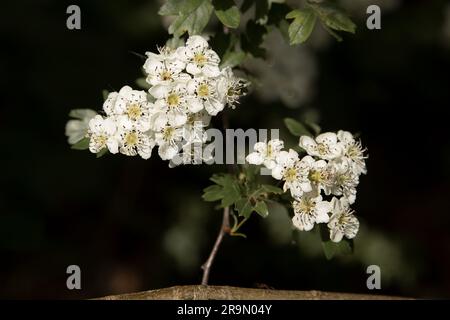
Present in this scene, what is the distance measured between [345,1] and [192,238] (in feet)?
5.06

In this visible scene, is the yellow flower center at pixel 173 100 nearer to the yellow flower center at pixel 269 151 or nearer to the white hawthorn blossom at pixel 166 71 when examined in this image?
the white hawthorn blossom at pixel 166 71

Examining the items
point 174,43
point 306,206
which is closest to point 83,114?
point 174,43

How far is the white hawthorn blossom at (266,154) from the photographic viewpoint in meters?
2.32

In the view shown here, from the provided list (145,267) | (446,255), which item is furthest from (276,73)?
(446,255)

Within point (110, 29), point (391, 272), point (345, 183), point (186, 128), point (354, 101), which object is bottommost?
point (391, 272)

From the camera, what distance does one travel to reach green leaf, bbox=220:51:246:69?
248 centimetres

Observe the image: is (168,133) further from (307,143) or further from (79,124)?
(79,124)

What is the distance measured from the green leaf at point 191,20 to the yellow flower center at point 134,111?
306mm

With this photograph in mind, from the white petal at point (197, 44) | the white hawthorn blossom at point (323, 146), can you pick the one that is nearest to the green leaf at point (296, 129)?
the white hawthorn blossom at point (323, 146)

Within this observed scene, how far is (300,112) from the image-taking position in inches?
139

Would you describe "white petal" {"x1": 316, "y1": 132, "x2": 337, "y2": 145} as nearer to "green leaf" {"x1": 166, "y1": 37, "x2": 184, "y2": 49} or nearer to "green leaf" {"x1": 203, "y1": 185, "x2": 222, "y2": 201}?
"green leaf" {"x1": 203, "y1": 185, "x2": 222, "y2": 201}

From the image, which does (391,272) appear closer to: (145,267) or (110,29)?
A: (145,267)

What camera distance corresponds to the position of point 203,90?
2.13 m

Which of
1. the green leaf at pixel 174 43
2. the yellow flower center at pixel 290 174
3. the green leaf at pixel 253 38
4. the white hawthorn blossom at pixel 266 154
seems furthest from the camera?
the green leaf at pixel 253 38
